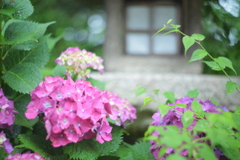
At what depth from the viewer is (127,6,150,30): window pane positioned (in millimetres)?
2736

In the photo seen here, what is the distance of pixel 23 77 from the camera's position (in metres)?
1.09

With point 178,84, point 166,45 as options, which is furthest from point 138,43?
point 178,84

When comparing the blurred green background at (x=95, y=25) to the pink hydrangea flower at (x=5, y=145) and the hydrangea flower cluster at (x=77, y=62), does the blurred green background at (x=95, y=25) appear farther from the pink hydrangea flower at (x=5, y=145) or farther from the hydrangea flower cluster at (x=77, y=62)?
the pink hydrangea flower at (x=5, y=145)

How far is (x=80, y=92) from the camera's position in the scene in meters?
0.97

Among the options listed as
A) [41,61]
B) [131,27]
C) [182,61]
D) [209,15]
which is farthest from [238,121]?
[131,27]

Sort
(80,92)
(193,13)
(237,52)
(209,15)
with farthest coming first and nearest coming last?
(193,13) → (209,15) → (237,52) → (80,92)

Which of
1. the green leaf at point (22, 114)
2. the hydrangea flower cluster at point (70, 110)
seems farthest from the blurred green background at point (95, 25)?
the hydrangea flower cluster at point (70, 110)

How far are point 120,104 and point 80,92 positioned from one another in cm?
33

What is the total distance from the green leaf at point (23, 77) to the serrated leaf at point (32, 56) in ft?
0.20

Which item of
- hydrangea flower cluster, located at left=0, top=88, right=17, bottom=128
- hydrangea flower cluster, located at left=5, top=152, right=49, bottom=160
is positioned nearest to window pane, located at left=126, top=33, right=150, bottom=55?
hydrangea flower cluster, located at left=0, top=88, right=17, bottom=128

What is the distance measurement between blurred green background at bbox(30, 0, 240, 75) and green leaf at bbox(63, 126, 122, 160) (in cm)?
79

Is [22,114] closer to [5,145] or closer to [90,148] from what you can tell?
[5,145]

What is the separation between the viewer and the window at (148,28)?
2730 mm

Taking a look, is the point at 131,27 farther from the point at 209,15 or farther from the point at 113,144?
the point at 113,144
